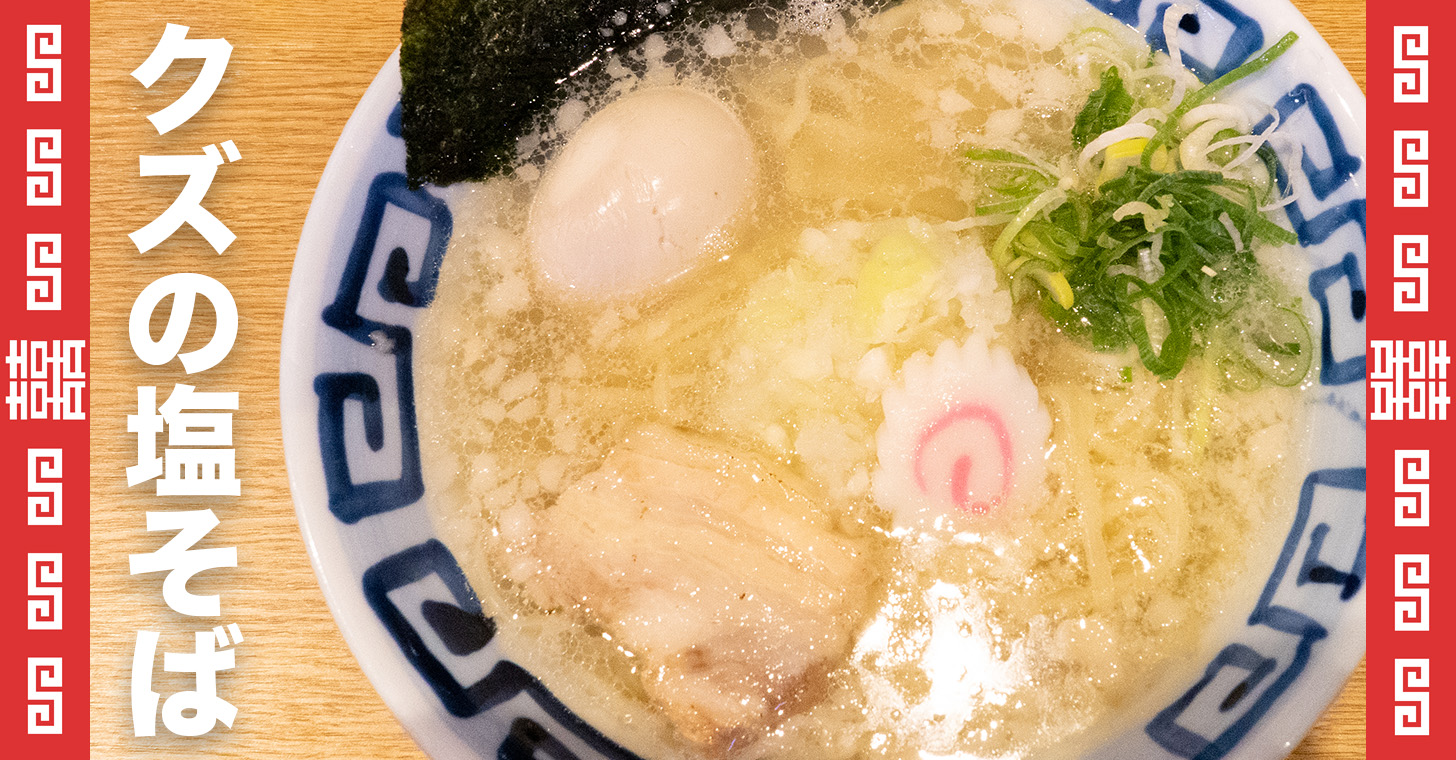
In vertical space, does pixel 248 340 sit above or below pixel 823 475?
above
